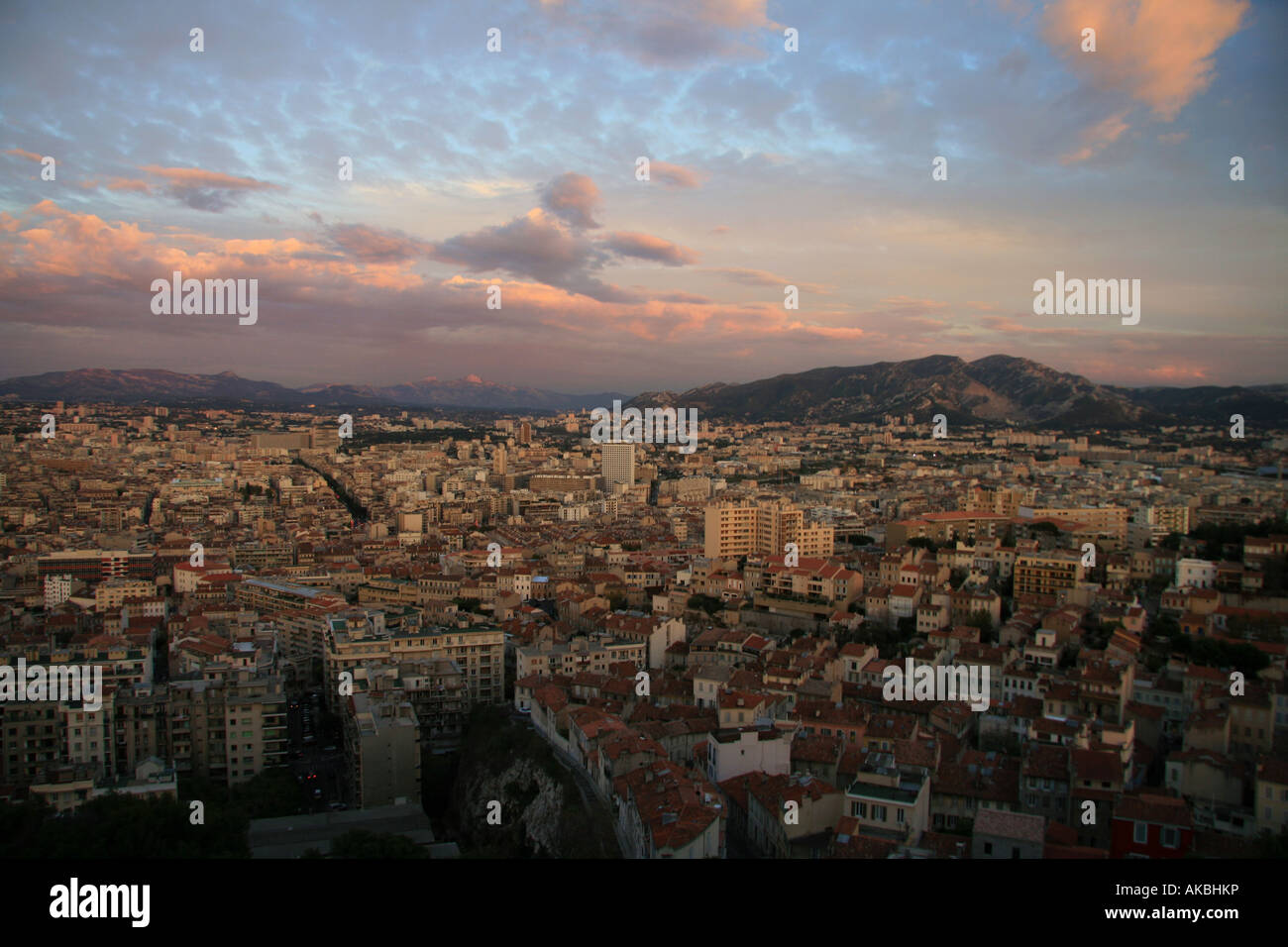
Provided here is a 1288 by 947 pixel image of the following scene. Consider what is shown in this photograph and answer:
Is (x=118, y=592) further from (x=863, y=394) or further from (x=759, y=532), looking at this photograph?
(x=863, y=394)

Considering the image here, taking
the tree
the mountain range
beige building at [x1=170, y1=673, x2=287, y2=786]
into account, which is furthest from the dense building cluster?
the mountain range

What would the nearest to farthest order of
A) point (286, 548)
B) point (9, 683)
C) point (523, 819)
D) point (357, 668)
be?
point (523, 819), point (9, 683), point (357, 668), point (286, 548)

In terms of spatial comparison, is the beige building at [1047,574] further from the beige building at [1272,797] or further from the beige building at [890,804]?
the beige building at [890,804]

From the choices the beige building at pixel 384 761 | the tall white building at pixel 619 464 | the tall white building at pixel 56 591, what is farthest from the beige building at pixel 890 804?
the tall white building at pixel 619 464

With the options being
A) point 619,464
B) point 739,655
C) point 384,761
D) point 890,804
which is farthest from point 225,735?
point 619,464

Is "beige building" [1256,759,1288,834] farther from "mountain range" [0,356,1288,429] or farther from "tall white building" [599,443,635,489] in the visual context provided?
"tall white building" [599,443,635,489]
